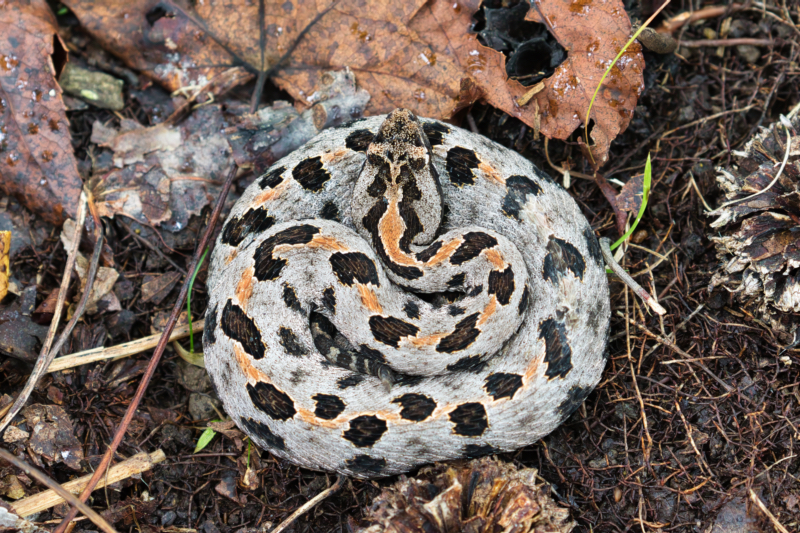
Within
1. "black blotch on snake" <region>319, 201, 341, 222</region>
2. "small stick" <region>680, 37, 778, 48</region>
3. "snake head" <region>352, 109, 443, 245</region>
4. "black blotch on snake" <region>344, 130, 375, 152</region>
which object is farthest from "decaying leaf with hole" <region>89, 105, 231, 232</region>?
"small stick" <region>680, 37, 778, 48</region>

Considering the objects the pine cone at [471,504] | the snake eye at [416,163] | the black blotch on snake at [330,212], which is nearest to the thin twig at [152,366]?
the black blotch on snake at [330,212]

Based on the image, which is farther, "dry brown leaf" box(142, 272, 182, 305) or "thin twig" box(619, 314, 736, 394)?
"dry brown leaf" box(142, 272, 182, 305)

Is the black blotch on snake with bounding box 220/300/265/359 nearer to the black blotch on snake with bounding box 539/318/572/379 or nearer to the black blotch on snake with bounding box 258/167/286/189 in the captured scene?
the black blotch on snake with bounding box 258/167/286/189

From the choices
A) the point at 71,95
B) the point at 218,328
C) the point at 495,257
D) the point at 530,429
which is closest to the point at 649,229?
the point at 495,257

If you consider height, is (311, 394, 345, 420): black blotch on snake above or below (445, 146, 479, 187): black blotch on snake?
below

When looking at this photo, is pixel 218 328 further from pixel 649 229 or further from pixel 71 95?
pixel 649 229

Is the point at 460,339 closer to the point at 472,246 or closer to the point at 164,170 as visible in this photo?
the point at 472,246

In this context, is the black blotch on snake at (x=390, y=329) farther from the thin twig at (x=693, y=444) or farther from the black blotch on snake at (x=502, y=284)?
the thin twig at (x=693, y=444)
